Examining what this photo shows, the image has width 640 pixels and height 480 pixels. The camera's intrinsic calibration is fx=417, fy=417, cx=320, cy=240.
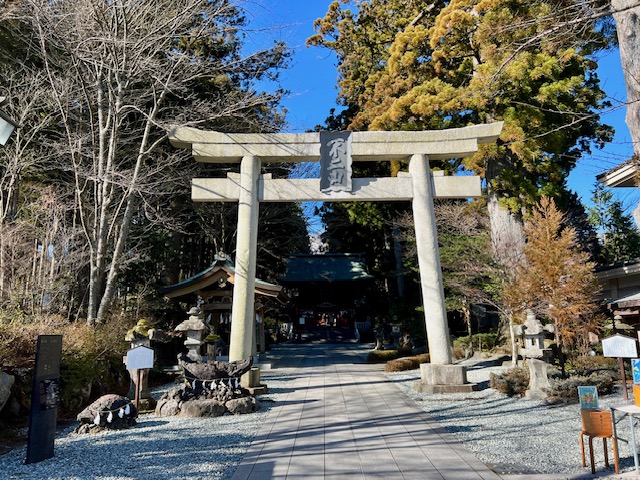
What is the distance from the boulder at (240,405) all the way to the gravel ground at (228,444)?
23 cm

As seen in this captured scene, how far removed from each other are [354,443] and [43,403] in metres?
3.67

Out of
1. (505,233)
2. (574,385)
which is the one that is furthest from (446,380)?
(505,233)

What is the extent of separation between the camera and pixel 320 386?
10.2 metres

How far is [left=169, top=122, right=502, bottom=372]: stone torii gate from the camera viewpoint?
9.05 metres

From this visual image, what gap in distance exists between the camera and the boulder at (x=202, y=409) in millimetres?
7027

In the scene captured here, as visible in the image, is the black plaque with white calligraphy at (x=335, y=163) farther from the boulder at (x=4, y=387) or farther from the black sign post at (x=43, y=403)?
the boulder at (x=4, y=387)

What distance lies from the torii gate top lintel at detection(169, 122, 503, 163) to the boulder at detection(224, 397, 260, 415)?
505 cm

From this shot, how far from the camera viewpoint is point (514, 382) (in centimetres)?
821

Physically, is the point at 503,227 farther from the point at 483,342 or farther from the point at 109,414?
the point at 109,414

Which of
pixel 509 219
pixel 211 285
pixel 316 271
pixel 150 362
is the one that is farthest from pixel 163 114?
pixel 316 271

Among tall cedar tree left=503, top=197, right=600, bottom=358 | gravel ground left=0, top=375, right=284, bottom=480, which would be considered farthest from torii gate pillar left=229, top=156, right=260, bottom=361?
tall cedar tree left=503, top=197, right=600, bottom=358

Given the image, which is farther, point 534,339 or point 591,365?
point 591,365

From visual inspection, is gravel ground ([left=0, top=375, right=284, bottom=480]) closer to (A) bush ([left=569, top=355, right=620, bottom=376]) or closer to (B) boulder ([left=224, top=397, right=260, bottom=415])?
(B) boulder ([left=224, top=397, right=260, bottom=415])

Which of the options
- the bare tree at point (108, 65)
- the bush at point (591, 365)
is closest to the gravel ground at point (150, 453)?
the bare tree at point (108, 65)
